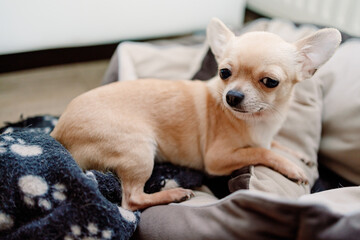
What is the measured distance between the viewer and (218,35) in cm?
142

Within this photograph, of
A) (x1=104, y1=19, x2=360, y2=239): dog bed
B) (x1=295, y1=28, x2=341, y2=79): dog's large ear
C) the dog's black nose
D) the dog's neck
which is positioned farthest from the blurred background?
the dog's black nose

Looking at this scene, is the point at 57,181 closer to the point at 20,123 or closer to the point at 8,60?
the point at 20,123

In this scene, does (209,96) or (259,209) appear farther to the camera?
(209,96)

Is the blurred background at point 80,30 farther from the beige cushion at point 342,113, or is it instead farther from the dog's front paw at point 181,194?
the dog's front paw at point 181,194

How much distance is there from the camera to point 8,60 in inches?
84.7

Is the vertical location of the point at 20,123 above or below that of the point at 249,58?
below

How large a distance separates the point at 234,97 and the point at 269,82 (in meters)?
0.14

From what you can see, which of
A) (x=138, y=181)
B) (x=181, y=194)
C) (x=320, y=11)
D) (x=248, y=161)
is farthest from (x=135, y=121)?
(x=320, y=11)

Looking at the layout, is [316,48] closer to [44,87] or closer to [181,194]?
[181,194]

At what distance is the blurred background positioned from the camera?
195cm

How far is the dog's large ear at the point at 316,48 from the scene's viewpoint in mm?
1205

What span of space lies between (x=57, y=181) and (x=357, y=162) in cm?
132

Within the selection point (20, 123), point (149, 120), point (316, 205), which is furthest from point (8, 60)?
point (316, 205)

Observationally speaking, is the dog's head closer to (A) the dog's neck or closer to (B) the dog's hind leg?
(A) the dog's neck
